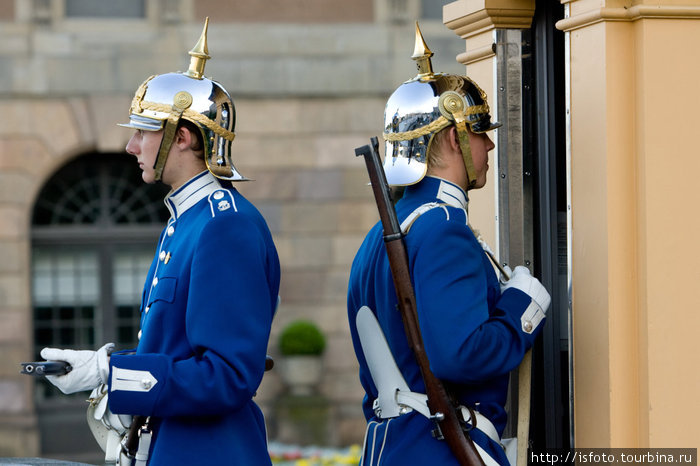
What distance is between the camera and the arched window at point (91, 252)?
11758mm

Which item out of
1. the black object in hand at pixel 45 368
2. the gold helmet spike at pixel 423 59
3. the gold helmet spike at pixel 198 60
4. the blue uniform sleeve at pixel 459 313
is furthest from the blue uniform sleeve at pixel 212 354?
the gold helmet spike at pixel 423 59

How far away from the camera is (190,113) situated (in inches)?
123

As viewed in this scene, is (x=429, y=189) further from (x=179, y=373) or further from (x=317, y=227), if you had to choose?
(x=317, y=227)

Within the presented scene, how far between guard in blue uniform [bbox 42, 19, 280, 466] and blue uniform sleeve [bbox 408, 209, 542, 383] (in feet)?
1.32

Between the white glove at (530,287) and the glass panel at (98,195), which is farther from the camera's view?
the glass panel at (98,195)

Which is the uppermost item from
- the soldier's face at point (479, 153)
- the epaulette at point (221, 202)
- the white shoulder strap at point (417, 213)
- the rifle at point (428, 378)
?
the soldier's face at point (479, 153)

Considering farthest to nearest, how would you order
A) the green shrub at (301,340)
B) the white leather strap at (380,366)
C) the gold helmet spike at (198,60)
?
the green shrub at (301,340) < the gold helmet spike at (198,60) < the white leather strap at (380,366)

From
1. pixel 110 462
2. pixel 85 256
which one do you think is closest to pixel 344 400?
pixel 85 256

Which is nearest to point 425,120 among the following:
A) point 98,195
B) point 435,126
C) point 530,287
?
point 435,126

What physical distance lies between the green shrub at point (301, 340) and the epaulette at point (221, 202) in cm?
832

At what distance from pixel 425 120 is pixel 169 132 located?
0.65m

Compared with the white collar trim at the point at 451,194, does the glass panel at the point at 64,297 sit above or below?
below

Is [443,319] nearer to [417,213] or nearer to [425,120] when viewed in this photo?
[417,213]

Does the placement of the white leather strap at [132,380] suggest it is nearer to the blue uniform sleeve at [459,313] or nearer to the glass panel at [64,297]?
the blue uniform sleeve at [459,313]
